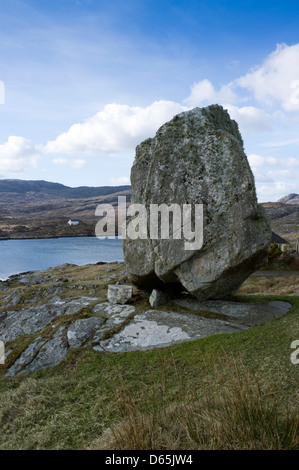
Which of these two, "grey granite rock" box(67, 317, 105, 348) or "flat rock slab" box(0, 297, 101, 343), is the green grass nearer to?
"grey granite rock" box(67, 317, 105, 348)

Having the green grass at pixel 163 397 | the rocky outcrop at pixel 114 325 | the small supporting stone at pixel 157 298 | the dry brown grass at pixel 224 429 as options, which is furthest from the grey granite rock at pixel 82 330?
the dry brown grass at pixel 224 429

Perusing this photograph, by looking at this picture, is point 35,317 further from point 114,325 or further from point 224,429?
point 224,429

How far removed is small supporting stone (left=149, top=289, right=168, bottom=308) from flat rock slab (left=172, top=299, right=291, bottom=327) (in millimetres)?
430

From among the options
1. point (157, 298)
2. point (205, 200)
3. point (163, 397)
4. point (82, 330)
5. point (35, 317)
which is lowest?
point (35, 317)

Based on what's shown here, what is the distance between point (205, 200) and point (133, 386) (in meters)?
7.00

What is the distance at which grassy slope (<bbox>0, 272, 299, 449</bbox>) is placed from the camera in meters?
6.00

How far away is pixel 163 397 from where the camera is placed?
6840mm

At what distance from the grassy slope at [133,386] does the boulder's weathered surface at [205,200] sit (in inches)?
102

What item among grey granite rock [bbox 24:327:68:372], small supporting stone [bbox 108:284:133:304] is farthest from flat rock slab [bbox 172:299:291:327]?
grey granite rock [bbox 24:327:68:372]

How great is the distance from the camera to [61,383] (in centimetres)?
907

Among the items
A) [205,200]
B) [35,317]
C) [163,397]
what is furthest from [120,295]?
[163,397]

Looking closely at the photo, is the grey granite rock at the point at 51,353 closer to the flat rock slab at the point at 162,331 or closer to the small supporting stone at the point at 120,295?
the flat rock slab at the point at 162,331

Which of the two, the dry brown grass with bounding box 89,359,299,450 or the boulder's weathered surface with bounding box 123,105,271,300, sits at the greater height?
the boulder's weathered surface with bounding box 123,105,271,300

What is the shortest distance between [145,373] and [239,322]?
14.9 ft
